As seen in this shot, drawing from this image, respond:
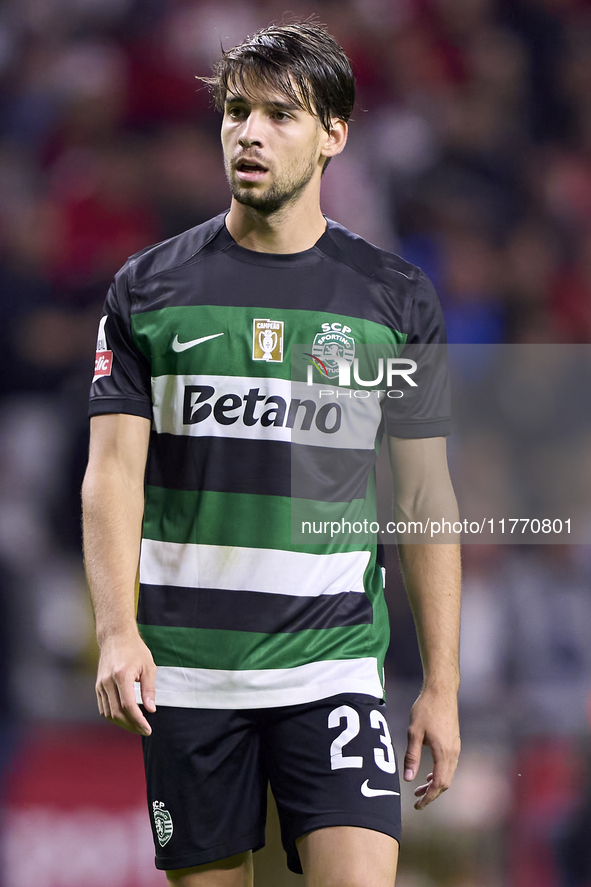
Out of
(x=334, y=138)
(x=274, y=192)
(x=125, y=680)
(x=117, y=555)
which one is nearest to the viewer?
(x=125, y=680)

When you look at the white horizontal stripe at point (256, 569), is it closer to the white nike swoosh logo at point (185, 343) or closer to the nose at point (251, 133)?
the white nike swoosh logo at point (185, 343)

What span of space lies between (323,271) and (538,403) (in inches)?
49.3

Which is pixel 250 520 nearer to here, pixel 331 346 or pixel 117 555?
pixel 117 555

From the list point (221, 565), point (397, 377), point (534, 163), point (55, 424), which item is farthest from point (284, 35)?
point (55, 424)

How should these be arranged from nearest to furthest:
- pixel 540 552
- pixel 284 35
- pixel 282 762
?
Answer: pixel 282 762, pixel 284 35, pixel 540 552

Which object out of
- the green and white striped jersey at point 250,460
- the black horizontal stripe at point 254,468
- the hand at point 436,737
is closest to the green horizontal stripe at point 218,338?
the green and white striped jersey at point 250,460

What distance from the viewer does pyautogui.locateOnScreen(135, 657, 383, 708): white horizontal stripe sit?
1676 millimetres

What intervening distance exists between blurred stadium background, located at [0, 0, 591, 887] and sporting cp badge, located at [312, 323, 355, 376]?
1.08 m

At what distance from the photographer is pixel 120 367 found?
5.85 feet

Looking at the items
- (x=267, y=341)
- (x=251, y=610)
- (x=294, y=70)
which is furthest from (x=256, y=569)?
(x=294, y=70)

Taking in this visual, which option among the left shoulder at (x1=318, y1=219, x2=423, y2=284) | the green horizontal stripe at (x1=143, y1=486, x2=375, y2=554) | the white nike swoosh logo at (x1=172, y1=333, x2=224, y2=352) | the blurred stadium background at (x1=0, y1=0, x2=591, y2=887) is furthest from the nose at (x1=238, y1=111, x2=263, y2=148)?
the blurred stadium background at (x1=0, y1=0, x2=591, y2=887)

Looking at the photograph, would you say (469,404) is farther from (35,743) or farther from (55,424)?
(35,743)

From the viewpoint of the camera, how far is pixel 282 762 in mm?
1664

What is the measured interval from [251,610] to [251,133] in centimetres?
90
